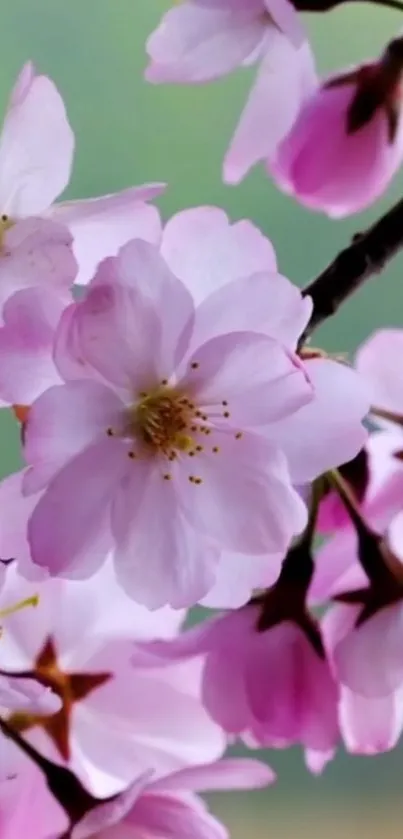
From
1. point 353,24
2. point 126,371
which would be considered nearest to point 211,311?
point 126,371

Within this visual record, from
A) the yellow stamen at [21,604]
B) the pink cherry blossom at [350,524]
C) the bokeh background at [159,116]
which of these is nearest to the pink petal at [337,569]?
the pink cherry blossom at [350,524]

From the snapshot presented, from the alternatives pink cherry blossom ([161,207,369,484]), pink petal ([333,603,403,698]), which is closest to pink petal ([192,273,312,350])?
pink cherry blossom ([161,207,369,484])

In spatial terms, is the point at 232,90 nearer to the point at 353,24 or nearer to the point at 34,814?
the point at 353,24

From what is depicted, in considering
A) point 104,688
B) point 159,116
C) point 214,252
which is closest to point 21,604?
point 104,688

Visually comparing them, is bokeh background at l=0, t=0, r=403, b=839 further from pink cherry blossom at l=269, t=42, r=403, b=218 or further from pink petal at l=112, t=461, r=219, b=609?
pink petal at l=112, t=461, r=219, b=609

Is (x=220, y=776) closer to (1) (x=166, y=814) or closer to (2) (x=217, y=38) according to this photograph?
(1) (x=166, y=814)

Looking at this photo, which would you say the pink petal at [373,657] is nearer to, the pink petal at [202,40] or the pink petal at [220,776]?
the pink petal at [220,776]
